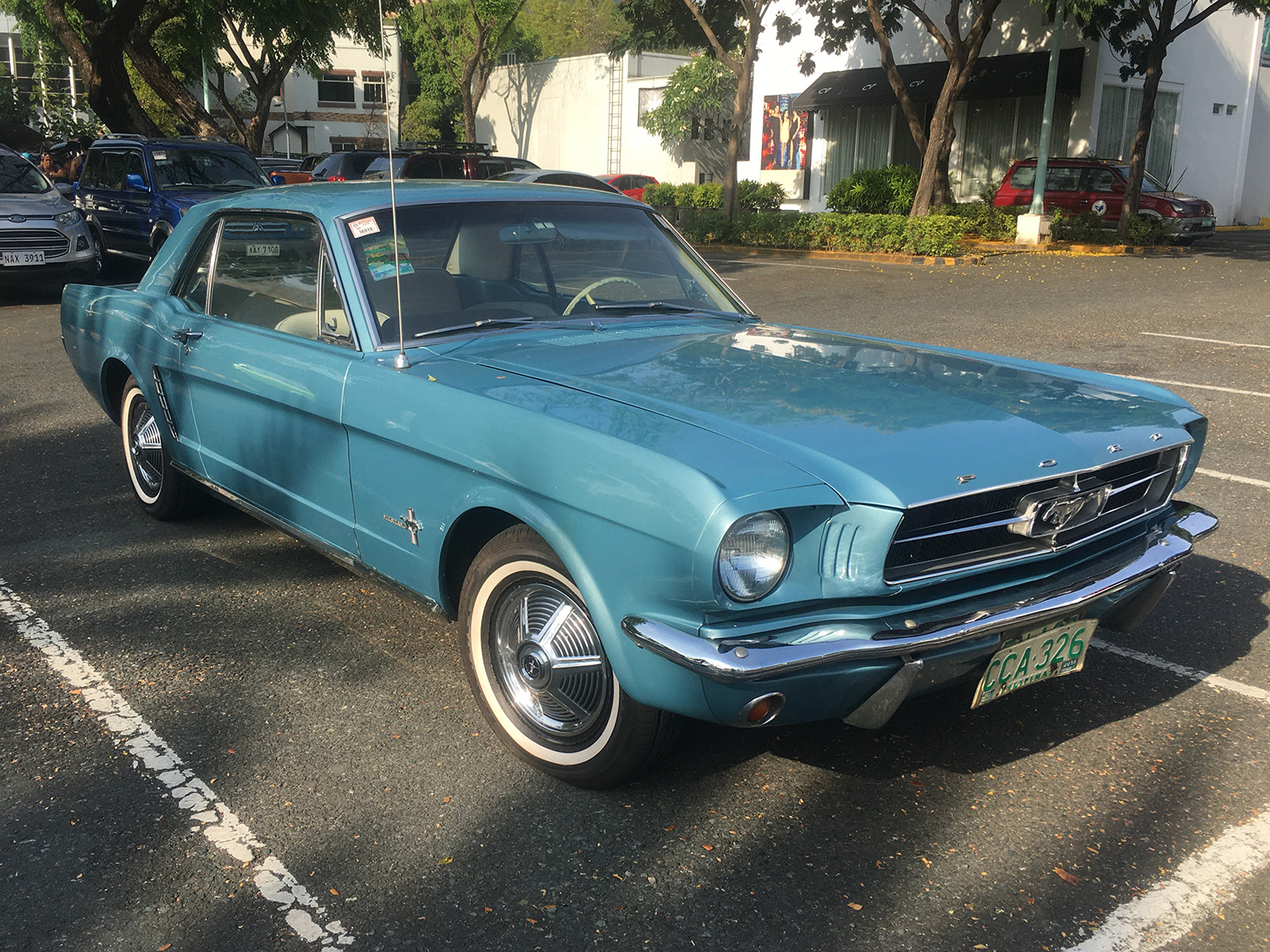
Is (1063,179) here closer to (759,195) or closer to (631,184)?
(759,195)

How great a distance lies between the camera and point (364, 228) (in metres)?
3.76

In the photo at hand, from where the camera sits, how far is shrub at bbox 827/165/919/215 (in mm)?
25094

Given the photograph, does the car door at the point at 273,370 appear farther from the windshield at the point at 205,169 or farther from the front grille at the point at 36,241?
the windshield at the point at 205,169

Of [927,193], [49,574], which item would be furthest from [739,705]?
[927,193]

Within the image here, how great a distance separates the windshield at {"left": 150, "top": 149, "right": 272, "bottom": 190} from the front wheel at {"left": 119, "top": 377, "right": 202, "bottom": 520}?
9423mm

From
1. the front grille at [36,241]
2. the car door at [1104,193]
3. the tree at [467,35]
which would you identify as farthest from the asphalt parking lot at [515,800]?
the tree at [467,35]

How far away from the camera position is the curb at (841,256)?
19.0 meters

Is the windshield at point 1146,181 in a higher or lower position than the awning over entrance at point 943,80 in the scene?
lower

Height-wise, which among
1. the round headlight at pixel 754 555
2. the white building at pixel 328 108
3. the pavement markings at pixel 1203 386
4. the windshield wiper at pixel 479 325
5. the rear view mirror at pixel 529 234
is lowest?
the pavement markings at pixel 1203 386

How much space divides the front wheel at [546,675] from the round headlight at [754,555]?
480 mm

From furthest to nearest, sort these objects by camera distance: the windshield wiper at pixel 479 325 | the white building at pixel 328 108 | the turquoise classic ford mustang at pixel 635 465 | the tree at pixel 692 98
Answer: the white building at pixel 328 108, the tree at pixel 692 98, the windshield wiper at pixel 479 325, the turquoise classic ford mustang at pixel 635 465

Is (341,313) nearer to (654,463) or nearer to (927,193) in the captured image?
(654,463)

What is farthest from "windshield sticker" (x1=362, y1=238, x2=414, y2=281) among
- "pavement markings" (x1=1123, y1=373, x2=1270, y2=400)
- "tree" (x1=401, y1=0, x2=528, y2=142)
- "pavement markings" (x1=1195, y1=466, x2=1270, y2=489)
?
"tree" (x1=401, y1=0, x2=528, y2=142)

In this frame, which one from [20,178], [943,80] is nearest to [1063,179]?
[943,80]
